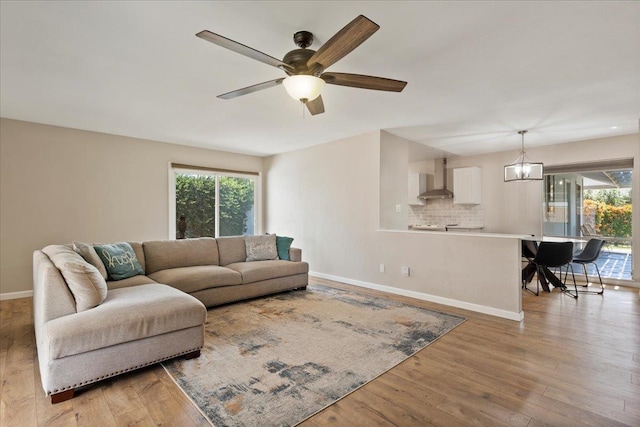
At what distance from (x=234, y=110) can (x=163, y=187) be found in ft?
8.31

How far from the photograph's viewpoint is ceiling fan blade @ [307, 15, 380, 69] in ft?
5.20

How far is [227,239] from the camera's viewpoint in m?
4.73

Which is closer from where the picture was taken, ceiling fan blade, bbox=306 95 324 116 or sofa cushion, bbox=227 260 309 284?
ceiling fan blade, bbox=306 95 324 116

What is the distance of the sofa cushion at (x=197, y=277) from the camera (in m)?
3.53

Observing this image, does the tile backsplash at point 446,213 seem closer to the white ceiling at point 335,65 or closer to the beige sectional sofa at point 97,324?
the white ceiling at point 335,65

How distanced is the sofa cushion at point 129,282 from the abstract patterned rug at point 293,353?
0.79 m

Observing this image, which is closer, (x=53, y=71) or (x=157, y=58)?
(x=157, y=58)

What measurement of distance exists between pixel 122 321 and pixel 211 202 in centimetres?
422

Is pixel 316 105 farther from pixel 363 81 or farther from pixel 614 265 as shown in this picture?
pixel 614 265

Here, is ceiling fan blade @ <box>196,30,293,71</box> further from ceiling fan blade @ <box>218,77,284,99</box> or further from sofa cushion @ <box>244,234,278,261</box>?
sofa cushion @ <box>244,234,278,261</box>

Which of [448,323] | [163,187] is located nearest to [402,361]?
[448,323]

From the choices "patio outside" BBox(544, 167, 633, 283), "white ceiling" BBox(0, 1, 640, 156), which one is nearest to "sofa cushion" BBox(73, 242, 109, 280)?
"white ceiling" BBox(0, 1, 640, 156)

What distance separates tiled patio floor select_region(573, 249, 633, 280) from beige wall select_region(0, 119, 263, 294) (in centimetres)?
759

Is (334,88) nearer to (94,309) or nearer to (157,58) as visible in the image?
(157,58)
